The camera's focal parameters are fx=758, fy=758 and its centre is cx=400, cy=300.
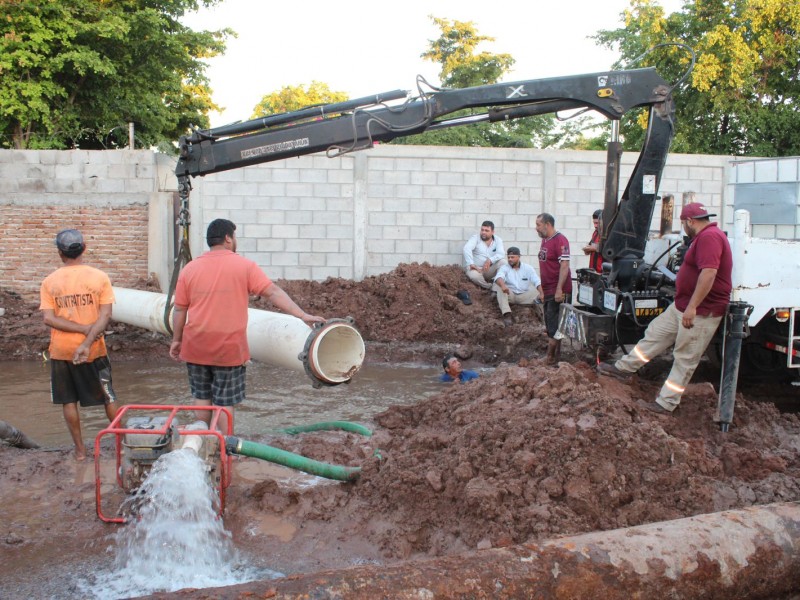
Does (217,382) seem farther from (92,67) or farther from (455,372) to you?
(92,67)

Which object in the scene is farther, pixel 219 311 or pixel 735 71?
pixel 735 71

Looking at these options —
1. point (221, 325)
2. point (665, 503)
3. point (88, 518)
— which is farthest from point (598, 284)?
point (88, 518)

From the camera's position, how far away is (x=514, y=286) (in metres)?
11.5

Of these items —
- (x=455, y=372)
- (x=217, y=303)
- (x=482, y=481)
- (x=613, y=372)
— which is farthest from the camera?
(x=455, y=372)

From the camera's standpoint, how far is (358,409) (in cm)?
764

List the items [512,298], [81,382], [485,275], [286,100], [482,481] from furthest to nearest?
[286,100] → [485,275] → [512,298] → [81,382] → [482,481]

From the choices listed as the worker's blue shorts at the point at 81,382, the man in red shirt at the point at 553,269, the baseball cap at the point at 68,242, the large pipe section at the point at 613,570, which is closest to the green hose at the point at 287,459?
the large pipe section at the point at 613,570

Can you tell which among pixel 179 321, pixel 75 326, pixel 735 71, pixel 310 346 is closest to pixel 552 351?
pixel 310 346

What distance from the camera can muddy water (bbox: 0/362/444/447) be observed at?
23.0 feet

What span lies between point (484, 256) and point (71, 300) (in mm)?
7792

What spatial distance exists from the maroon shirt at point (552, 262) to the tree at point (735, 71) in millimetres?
11733

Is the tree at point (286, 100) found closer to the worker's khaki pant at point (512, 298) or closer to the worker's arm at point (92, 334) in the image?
the worker's khaki pant at point (512, 298)

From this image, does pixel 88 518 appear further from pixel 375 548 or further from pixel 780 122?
pixel 780 122

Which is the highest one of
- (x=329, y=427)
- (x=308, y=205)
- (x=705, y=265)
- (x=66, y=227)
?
(x=308, y=205)
